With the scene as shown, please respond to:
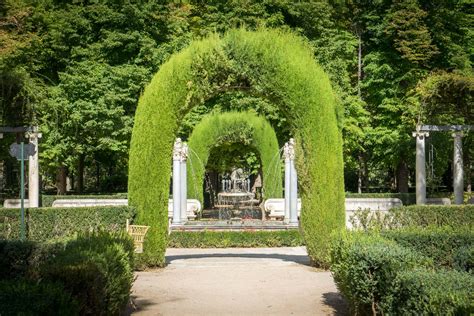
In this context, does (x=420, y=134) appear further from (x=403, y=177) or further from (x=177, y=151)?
(x=177, y=151)

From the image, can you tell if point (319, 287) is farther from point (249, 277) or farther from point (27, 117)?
point (27, 117)

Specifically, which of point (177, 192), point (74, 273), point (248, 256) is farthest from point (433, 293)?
point (177, 192)

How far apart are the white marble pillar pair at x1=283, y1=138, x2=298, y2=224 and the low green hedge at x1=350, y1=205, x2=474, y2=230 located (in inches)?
201

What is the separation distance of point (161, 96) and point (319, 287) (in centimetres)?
527

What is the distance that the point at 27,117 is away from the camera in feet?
65.4

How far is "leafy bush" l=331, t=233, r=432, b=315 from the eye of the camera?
19.0 ft

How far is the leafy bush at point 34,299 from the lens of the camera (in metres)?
3.88

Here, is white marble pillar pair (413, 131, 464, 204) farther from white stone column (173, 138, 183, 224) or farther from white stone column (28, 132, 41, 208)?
white stone column (28, 132, 41, 208)

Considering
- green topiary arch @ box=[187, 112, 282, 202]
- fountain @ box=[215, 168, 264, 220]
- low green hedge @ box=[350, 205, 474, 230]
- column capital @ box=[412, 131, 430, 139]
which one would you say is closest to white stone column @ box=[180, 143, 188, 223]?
fountain @ box=[215, 168, 264, 220]

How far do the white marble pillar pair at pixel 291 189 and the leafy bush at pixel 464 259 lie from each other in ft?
41.7

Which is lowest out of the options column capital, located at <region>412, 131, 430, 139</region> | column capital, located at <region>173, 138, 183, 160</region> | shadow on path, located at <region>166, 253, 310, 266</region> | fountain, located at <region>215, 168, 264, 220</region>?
shadow on path, located at <region>166, 253, 310, 266</region>

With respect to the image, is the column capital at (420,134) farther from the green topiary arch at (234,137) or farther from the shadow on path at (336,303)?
the shadow on path at (336,303)

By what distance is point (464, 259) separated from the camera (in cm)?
716

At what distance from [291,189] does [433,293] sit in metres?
16.8
